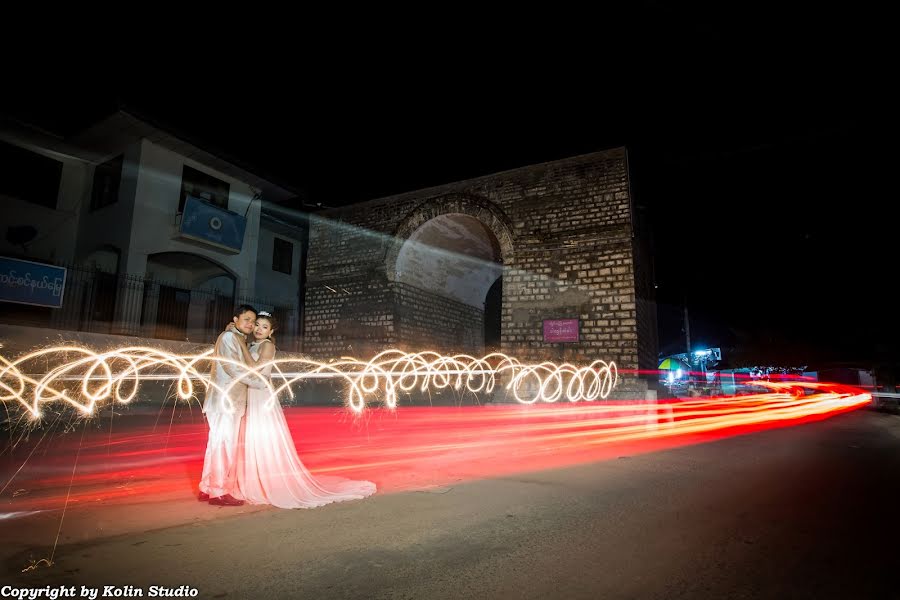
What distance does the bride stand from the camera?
3830mm

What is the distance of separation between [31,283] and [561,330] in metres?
14.6

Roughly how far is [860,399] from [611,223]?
59.8ft

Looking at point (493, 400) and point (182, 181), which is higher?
point (182, 181)

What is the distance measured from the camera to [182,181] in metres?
16.5

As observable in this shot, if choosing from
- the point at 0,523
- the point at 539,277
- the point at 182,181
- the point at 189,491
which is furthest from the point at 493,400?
the point at 182,181

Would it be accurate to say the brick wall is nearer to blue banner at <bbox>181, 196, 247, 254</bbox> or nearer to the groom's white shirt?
blue banner at <bbox>181, 196, 247, 254</bbox>

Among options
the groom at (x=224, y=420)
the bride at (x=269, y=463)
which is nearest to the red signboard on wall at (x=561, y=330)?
the bride at (x=269, y=463)

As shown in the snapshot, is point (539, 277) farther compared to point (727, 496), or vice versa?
point (539, 277)

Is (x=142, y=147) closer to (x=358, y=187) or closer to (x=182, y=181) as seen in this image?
(x=182, y=181)

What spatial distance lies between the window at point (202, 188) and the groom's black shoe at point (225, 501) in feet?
50.0

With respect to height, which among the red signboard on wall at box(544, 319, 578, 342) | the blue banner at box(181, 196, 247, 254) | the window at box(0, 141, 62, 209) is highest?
the window at box(0, 141, 62, 209)

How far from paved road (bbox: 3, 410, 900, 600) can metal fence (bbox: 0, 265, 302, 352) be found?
43.0 ft

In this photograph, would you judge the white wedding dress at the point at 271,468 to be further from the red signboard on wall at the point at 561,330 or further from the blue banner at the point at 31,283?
the blue banner at the point at 31,283

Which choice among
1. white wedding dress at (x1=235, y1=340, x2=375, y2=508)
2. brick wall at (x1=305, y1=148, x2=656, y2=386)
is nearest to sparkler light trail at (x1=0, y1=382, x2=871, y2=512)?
white wedding dress at (x1=235, y1=340, x2=375, y2=508)
